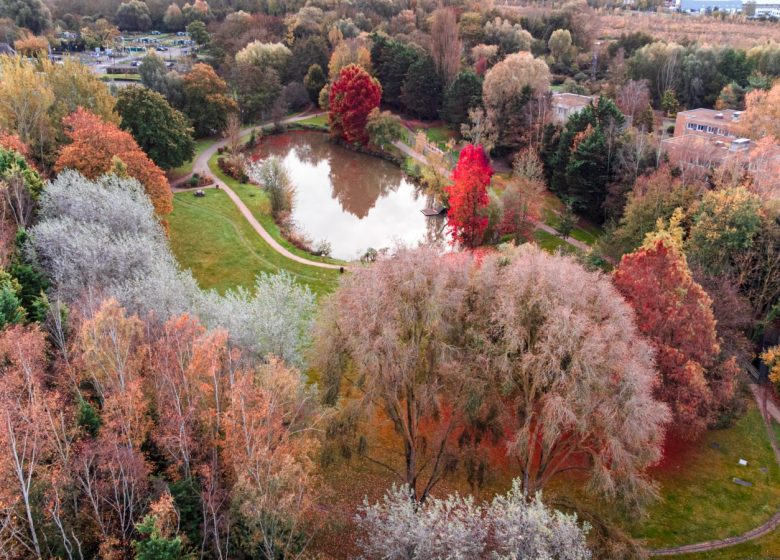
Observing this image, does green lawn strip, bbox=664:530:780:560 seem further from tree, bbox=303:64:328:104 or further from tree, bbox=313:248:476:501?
tree, bbox=303:64:328:104

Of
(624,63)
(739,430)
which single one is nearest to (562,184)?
(739,430)

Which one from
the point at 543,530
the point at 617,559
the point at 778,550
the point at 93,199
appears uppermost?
the point at 93,199

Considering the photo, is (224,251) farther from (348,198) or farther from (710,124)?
(710,124)

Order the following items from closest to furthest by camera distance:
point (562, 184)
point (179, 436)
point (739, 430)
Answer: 1. point (179, 436)
2. point (739, 430)
3. point (562, 184)

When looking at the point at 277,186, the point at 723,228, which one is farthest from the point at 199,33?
the point at 723,228

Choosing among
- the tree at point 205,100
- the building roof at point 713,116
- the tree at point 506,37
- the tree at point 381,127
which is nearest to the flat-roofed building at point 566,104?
the building roof at point 713,116

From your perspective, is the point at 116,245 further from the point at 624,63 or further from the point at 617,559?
the point at 624,63

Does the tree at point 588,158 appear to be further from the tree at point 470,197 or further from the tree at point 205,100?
the tree at point 205,100
